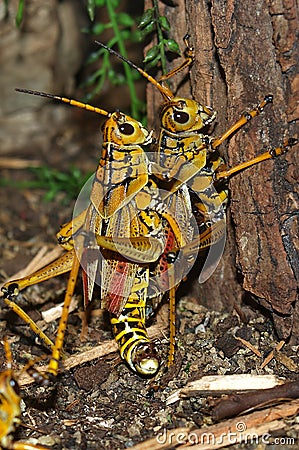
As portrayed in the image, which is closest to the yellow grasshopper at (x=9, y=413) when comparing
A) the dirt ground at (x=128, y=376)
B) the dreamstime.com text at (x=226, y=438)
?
the dirt ground at (x=128, y=376)

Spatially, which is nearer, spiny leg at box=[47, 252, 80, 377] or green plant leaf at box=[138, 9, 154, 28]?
spiny leg at box=[47, 252, 80, 377]

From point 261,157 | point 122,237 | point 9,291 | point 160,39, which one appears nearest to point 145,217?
point 122,237

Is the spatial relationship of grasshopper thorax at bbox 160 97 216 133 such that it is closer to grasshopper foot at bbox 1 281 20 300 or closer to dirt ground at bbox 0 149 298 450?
dirt ground at bbox 0 149 298 450

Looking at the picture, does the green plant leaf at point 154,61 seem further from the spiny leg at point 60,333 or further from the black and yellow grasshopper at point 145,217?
the spiny leg at point 60,333

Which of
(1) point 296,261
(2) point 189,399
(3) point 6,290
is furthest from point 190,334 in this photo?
(3) point 6,290

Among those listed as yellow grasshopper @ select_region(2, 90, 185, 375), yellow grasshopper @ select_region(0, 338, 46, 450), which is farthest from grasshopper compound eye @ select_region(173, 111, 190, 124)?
yellow grasshopper @ select_region(0, 338, 46, 450)
